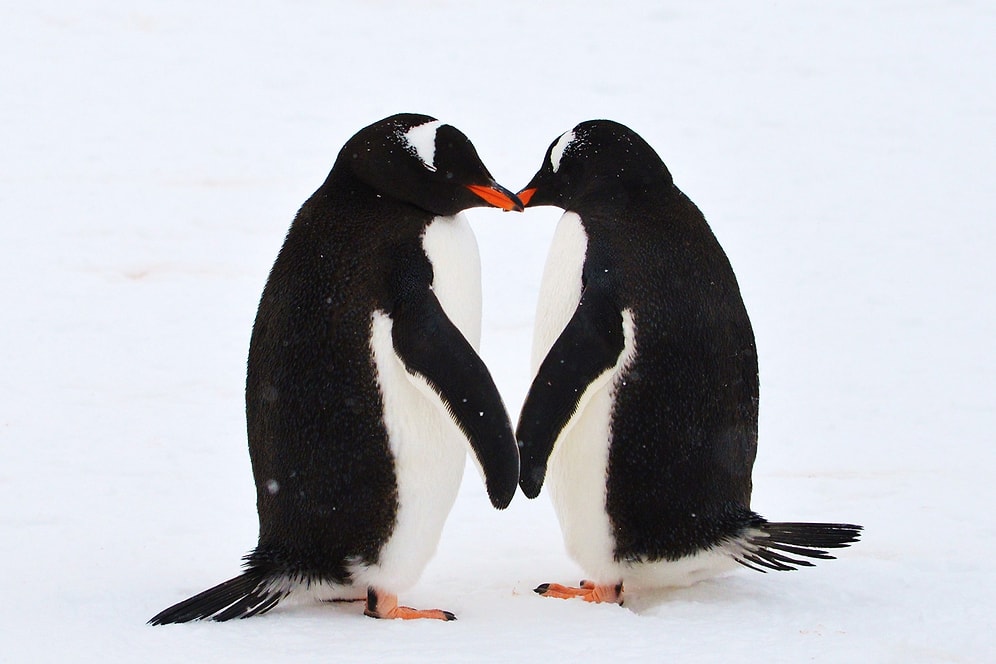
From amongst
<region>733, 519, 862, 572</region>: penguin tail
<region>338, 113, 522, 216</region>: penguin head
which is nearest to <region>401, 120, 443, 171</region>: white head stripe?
<region>338, 113, 522, 216</region>: penguin head

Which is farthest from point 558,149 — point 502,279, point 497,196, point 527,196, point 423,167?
point 502,279

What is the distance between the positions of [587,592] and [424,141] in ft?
3.59

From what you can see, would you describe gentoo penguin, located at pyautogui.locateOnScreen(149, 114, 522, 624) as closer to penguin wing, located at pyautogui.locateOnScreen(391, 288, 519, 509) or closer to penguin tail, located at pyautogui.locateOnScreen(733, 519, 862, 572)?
penguin wing, located at pyautogui.locateOnScreen(391, 288, 519, 509)

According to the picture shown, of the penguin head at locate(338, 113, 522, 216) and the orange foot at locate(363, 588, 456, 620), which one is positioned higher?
the penguin head at locate(338, 113, 522, 216)

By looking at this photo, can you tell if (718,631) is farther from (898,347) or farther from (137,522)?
(898,347)

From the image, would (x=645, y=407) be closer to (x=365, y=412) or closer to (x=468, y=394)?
(x=468, y=394)

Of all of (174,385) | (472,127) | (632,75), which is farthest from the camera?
(632,75)

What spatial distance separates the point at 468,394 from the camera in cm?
275

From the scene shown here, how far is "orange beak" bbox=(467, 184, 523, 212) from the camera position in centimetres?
297

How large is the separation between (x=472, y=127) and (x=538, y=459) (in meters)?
4.65

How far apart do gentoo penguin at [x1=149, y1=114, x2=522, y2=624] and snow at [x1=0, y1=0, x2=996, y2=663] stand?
0.46 ft

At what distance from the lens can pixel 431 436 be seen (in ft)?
9.36

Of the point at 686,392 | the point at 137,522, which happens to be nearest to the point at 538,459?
the point at 686,392

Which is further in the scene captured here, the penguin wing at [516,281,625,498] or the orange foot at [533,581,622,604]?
the orange foot at [533,581,622,604]
